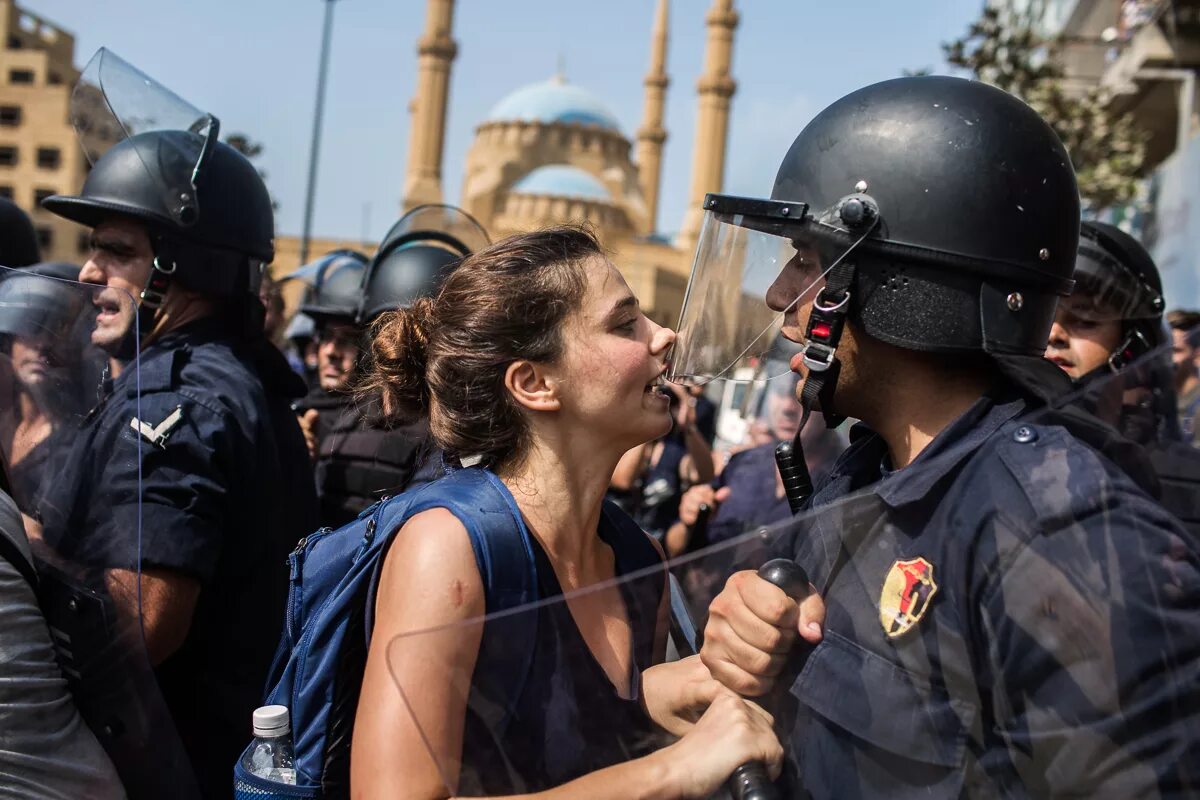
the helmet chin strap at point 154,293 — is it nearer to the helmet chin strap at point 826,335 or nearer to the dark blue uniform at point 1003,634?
the helmet chin strap at point 826,335

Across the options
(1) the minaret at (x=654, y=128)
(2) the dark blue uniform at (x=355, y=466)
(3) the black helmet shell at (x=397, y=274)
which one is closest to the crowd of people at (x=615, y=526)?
(2) the dark blue uniform at (x=355, y=466)

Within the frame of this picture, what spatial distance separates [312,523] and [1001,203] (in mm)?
1951

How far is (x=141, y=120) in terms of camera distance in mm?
3658

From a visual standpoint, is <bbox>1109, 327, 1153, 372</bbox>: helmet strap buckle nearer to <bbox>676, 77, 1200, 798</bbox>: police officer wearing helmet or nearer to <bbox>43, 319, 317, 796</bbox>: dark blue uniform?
<bbox>676, 77, 1200, 798</bbox>: police officer wearing helmet

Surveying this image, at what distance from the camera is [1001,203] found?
6.71 ft

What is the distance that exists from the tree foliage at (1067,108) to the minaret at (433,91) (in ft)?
144

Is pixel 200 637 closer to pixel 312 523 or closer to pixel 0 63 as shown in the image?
pixel 312 523

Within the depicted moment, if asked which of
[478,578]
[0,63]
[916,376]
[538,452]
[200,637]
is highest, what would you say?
[0,63]

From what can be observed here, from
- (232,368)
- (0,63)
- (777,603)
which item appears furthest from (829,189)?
(0,63)

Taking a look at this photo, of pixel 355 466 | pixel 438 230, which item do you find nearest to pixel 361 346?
pixel 355 466

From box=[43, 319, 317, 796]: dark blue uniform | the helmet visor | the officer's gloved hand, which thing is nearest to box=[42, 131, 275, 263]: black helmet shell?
box=[43, 319, 317, 796]: dark blue uniform

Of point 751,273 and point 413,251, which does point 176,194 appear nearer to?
point 751,273

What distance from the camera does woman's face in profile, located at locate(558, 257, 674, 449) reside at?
2184 millimetres

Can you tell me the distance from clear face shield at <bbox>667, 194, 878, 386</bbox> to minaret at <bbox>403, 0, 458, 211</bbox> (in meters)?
54.8
